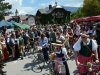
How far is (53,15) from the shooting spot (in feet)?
239

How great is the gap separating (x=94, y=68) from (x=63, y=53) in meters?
1.83

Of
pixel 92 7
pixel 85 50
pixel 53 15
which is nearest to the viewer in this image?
pixel 85 50

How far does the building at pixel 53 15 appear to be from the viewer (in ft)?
238

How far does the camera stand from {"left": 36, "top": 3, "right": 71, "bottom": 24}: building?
2852 inches

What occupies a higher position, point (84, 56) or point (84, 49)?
point (84, 49)

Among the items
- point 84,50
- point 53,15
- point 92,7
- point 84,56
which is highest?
point 92,7

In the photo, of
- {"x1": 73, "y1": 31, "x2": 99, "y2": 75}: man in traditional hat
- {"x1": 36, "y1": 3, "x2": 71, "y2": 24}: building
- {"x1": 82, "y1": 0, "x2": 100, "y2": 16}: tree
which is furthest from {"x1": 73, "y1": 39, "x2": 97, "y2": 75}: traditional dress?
{"x1": 36, "y1": 3, "x2": 71, "y2": 24}: building

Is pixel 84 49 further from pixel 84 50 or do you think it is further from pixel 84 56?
pixel 84 56

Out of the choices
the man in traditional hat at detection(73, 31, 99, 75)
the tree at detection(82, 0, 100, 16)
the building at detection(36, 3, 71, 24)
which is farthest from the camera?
the building at detection(36, 3, 71, 24)

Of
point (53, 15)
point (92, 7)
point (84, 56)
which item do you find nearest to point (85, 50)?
Result: point (84, 56)

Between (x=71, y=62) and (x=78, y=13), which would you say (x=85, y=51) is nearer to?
(x=71, y=62)

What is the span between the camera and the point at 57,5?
7700cm

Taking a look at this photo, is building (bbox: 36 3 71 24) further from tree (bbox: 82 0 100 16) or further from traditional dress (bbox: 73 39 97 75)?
traditional dress (bbox: 73 39 97 75)

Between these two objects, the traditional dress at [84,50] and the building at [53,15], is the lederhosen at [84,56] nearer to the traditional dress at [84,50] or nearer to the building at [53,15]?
the traditional dress at [84,50]
